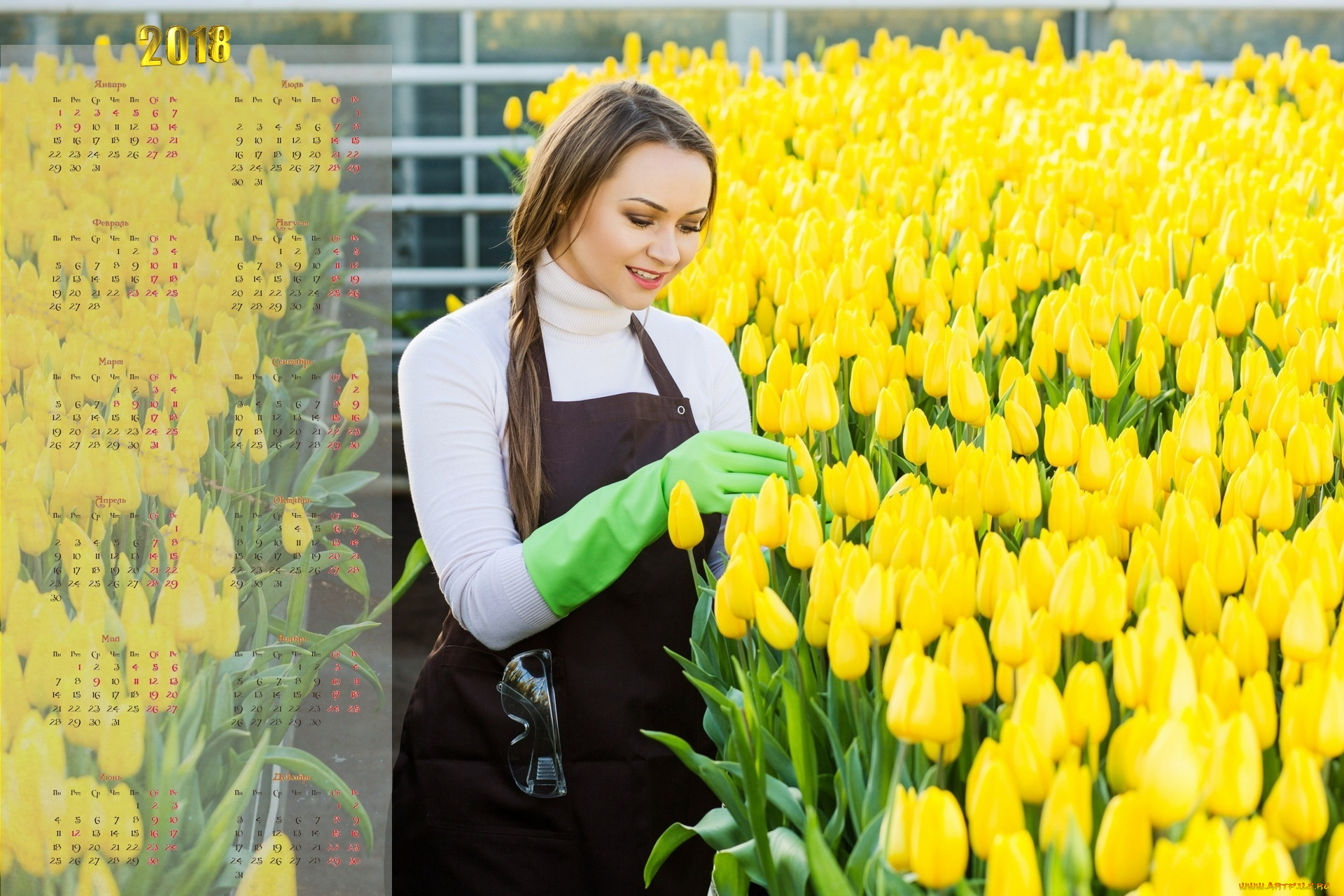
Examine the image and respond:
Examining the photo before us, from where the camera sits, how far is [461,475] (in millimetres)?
1773

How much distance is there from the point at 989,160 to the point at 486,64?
159 inches

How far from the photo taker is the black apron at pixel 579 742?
1.78 m

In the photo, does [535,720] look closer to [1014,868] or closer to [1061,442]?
[1061,442]

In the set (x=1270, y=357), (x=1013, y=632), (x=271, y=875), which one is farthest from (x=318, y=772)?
(x=1270, y=357)

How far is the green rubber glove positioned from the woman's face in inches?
15.0

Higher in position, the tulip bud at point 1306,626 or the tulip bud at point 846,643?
the tulip bud at point 1306,626

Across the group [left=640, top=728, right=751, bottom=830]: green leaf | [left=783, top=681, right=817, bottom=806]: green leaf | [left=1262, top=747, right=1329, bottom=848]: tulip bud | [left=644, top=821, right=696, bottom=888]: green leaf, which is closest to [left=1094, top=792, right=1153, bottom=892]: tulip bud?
[left=1262, top=747, right=1329, bottom=848]: tulip bud

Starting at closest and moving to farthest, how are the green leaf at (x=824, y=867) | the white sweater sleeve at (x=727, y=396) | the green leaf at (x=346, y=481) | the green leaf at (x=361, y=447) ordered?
the green leaf at (x=824, y=867) → the white sweater sleeve at (x=727, y=396) → the green leaf at (x=346, y=481) → the green leaf at (x=361, y=447)

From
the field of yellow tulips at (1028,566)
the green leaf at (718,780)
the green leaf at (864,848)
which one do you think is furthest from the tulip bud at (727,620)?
the green leaf at (864,848)

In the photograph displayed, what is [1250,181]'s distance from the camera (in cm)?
296

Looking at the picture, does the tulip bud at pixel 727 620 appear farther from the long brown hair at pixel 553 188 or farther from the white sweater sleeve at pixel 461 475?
the long brown hair at pixel 553 188

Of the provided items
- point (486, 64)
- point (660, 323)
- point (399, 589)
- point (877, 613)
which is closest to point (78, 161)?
point (660, 323)

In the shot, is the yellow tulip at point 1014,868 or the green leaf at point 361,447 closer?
the yellow tulip at point 1014,868

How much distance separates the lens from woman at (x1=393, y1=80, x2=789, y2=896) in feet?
Result: 5.83
